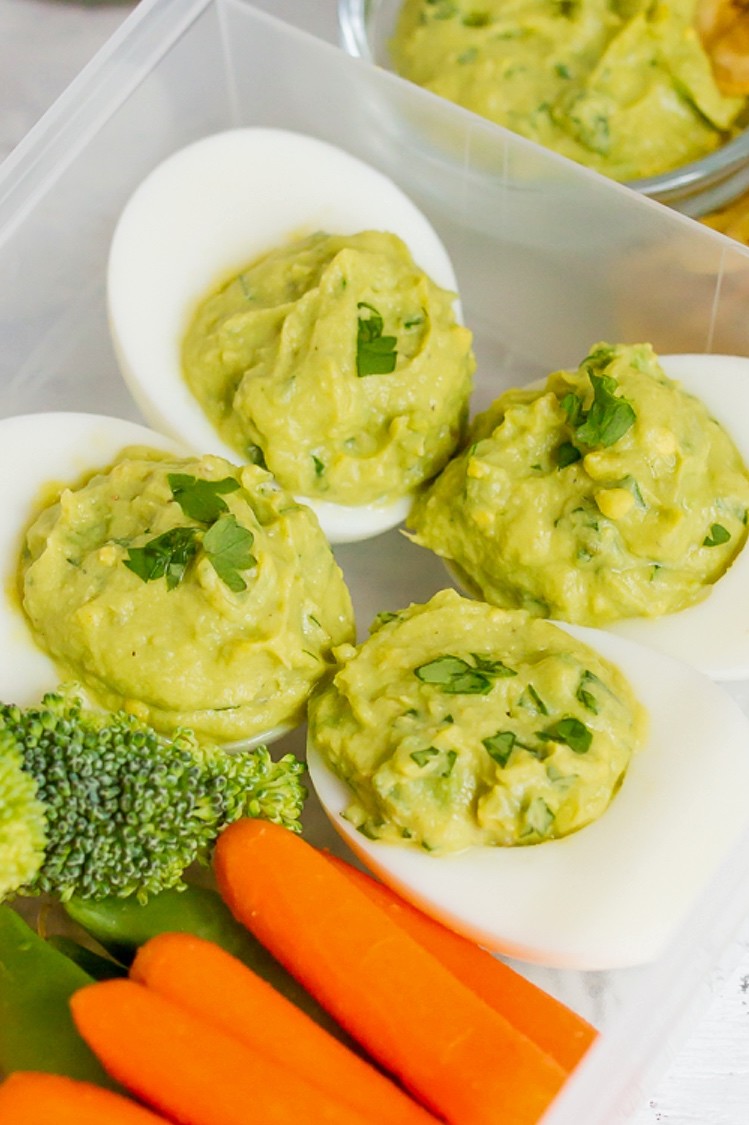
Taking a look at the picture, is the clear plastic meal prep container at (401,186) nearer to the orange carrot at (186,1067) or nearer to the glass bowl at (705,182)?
the glass bowl at (705,182)

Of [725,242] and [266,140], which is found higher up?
[266,140]

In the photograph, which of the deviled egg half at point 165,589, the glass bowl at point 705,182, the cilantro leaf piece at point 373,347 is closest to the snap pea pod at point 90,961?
the deviled egg half at point 165,589

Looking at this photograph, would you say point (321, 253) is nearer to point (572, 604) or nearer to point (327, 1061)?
point (572, 604)

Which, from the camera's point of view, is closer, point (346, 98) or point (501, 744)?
point (501, 744)

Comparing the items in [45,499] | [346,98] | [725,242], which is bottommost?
[45,499]

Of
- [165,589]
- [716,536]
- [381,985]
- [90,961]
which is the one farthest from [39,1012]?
[716,536]

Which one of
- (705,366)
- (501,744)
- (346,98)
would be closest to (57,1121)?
(501,744)

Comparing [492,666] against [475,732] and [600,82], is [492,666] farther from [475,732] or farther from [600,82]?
[600,82]
